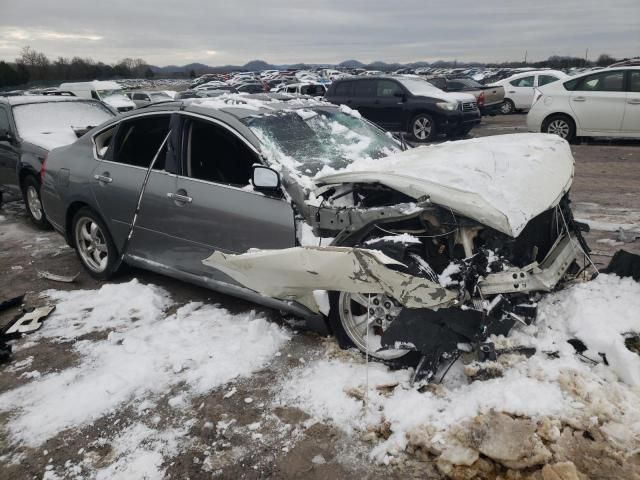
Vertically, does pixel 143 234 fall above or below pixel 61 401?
above

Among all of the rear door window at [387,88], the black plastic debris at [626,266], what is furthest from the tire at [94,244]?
the rear door window at [387,88]

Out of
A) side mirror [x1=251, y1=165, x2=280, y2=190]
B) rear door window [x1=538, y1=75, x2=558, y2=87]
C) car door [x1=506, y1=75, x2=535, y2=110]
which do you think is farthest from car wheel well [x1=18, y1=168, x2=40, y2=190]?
rear door window [x1=538, y1=75, x2=558, y2=87]

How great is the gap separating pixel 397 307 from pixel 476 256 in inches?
23.3

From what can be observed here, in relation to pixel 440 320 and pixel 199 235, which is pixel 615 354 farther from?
pixel 199 235

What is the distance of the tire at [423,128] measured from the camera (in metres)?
13.2

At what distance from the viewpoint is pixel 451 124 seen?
13.1 meters

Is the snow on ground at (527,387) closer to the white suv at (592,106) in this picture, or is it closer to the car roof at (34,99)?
the car roof at (34,99)

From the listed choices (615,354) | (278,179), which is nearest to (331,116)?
(278,179)

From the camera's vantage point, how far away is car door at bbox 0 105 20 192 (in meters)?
7.45

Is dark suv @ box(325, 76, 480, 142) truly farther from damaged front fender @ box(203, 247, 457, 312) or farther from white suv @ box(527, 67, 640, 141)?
damaged front fender @ box(203, 247, 457, 312)

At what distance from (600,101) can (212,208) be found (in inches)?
390

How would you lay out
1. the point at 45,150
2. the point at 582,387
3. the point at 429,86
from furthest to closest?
the point at 429,86 → the point at 45,150 → the point at 582,387

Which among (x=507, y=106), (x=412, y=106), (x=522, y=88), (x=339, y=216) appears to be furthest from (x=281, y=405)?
(x=522, y=88)

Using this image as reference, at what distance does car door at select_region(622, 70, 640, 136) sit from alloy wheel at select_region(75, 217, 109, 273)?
1034cm
